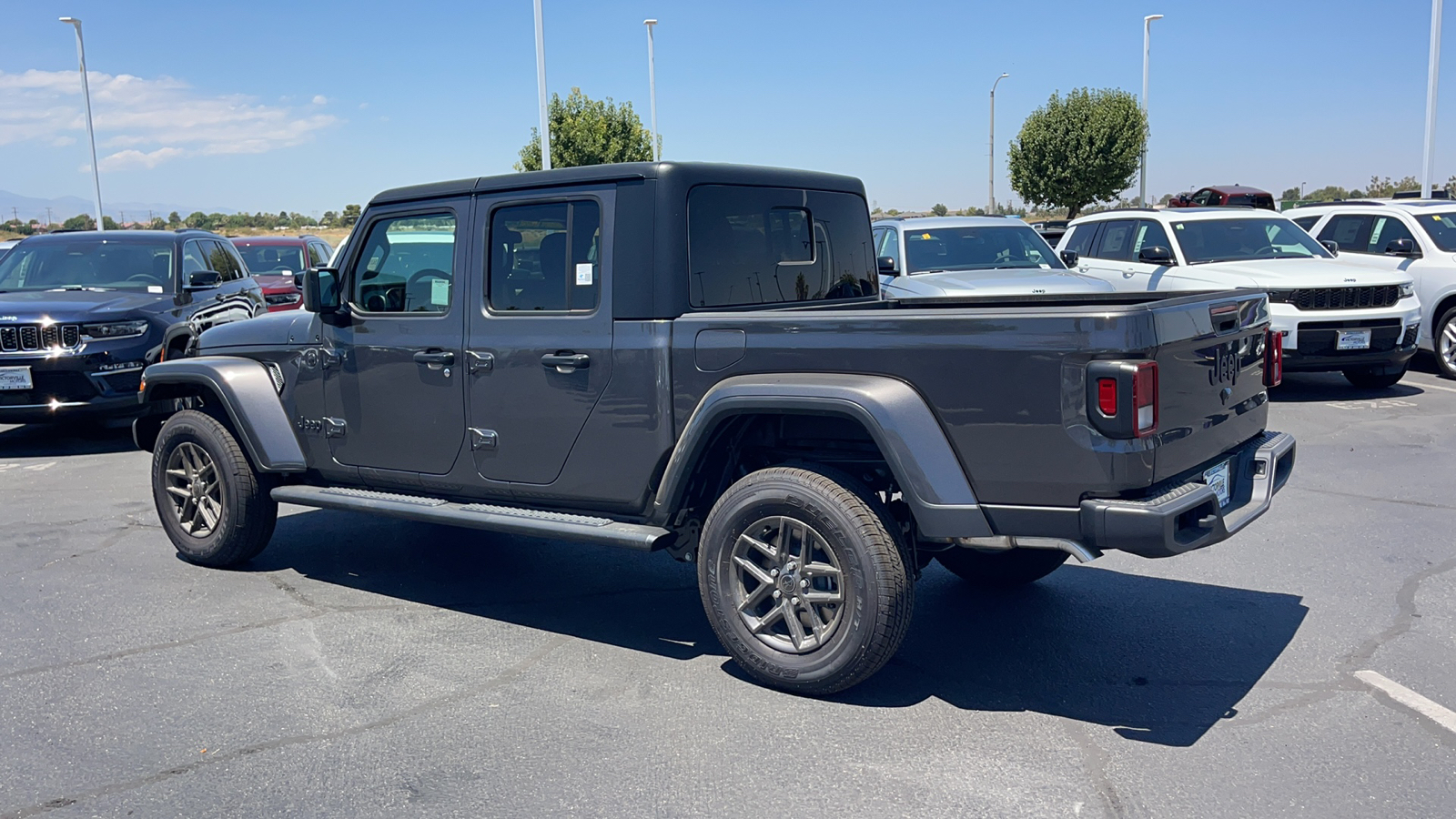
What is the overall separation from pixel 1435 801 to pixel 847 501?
1.92 m

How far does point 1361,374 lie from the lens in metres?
11.1

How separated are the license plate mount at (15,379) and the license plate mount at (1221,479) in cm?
884

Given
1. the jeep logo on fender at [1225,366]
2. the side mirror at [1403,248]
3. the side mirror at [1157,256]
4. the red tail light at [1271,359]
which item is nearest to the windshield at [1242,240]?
the side mirror at [1157,256]

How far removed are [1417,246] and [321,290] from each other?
11273mm

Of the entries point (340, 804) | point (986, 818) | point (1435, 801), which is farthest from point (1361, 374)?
point (340, 804)

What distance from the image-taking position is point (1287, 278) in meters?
10.4

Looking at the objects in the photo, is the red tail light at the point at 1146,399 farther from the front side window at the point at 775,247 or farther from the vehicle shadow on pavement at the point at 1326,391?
the vehicle shadow on pavement at the point at 1326,391

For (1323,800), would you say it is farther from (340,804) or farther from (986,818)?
(340,804)

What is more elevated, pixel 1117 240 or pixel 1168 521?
pixel 1117 240

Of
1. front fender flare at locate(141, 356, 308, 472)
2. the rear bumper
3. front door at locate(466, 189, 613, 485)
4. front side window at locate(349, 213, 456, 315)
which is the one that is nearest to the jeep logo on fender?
the rear bumper

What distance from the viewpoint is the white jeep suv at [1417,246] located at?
11.5 meters

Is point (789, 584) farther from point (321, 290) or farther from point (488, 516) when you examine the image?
point (321, 290)

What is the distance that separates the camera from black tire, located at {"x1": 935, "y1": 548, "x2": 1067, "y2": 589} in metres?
5.03

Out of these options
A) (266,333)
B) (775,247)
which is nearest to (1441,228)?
(775,247)
